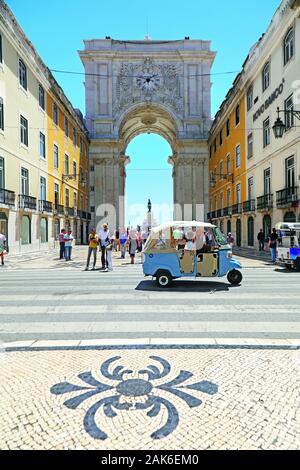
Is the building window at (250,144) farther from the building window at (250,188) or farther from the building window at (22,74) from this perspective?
the building window at (22,74)

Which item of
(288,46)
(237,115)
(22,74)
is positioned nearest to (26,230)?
(22,74)

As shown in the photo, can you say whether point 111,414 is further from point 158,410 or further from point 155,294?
point 155,294

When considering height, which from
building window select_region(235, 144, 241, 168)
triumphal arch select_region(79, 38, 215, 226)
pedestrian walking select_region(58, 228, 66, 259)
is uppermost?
triumphal arch select_region(79, 38, 215, 226)

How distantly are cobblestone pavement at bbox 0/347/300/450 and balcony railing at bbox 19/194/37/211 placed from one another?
1971cm

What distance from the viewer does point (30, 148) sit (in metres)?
24.5

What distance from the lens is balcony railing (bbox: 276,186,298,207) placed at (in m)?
19.2

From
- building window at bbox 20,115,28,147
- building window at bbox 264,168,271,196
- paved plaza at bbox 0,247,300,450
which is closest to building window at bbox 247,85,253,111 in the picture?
building window at bbox 264,168,271,196

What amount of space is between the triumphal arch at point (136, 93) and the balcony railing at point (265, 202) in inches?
892

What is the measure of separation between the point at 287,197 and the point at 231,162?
14.9 m

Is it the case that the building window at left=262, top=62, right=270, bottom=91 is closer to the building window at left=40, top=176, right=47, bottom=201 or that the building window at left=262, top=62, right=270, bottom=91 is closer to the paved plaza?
the building window at left=40, top=176, right=47, bottom=201

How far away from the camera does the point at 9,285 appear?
32.1 ft

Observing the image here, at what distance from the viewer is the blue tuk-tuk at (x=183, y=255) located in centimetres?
931

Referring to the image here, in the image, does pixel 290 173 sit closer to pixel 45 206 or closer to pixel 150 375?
pixel 45 206

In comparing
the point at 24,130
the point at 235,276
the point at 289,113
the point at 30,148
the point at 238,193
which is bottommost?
the point at 235,276
